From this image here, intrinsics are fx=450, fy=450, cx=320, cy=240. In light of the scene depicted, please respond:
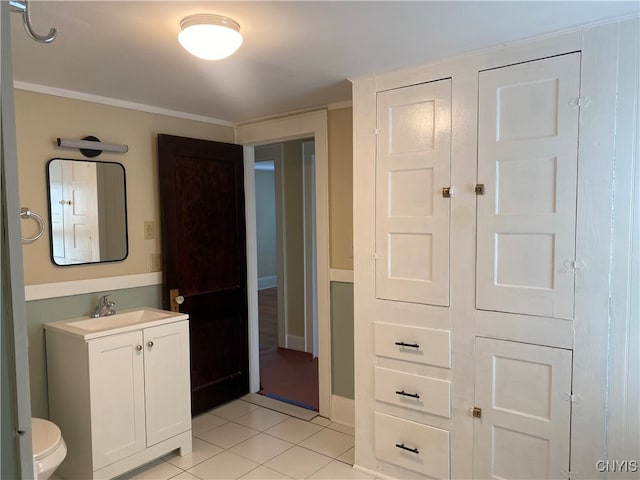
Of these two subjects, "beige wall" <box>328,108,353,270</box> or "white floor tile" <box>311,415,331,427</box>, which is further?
"white floor tile" <box>311,415,331,427</box>

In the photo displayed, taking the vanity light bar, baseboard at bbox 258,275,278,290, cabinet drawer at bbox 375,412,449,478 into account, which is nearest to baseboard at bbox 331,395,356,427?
cabinet drawer at bbox 375,412,449,478

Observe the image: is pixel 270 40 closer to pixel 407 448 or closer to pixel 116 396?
pixel 116 396

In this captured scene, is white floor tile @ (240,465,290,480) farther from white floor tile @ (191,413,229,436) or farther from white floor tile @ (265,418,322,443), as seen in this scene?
white floor tile @ (191,413,229,436)

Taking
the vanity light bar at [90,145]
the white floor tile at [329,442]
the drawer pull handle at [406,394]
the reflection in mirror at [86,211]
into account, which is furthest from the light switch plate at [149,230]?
the drawer pull handle at [406,394]

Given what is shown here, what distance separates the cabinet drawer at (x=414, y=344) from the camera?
223 cm

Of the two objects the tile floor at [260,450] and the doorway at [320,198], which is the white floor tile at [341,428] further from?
the doorway at [320,198]

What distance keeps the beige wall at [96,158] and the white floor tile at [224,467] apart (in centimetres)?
131

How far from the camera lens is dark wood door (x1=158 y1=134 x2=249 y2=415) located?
312cm

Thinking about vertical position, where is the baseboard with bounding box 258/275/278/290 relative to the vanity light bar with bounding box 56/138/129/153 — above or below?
below

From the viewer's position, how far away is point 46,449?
6.48 ft

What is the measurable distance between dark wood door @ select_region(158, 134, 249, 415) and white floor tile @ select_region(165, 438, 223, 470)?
45 centimetres

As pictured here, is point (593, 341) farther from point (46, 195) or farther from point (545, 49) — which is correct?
point (46, 195)

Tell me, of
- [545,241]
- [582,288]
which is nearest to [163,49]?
[545,241]

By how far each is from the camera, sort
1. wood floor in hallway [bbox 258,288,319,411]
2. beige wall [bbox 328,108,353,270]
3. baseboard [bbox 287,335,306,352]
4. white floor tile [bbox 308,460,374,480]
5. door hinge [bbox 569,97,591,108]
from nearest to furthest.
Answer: door hinge [bbox 569,97,591,108] < white floor tile [bbox 308,460,374,480] < beige wall [bbox 328,108,353,270] < wood floor in hallway [bbox 258,288,319,411] < baseboard [bbox 287,335,306,352]
